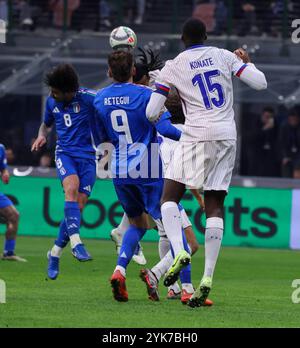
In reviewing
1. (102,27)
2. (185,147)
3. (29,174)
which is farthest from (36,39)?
(185,147)

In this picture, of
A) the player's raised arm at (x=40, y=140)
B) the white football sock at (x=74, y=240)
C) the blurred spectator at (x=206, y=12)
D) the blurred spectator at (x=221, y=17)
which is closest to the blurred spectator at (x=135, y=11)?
the blurred spectator at (x=206, y=12)

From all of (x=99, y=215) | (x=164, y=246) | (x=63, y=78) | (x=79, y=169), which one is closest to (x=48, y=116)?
(x=79, y=169)

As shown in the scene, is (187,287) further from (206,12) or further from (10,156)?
(206,12)

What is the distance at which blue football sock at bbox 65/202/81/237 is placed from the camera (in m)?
12.8

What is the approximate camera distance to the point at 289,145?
904 inches

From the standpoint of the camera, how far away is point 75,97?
13438 mm

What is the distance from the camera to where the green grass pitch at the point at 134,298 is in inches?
361

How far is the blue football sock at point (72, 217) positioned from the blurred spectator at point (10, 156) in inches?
424

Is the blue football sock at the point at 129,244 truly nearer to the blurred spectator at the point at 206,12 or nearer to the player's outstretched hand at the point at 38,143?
the player's outstretched hand at the point at 38,143

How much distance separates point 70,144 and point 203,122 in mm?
3632

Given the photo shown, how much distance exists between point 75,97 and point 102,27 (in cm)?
1398
